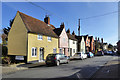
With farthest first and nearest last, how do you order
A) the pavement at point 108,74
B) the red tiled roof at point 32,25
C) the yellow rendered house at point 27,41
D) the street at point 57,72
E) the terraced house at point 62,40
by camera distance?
the terraced house at point 62,40 → the red tiled roof at point 32,25 → the yellow rendered house at point 27,41 → the street at point 57,72 → the pavement at point 108,74

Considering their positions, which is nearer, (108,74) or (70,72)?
(108,74)

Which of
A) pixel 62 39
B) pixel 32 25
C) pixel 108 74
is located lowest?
pixel 108 74

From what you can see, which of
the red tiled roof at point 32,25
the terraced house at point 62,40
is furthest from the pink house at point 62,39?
the red tiled roof at point 32,25

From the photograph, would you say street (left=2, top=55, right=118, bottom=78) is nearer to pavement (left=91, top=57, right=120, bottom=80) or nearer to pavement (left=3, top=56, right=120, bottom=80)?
pavement (left=3, top=56, right=120, bottom=80)

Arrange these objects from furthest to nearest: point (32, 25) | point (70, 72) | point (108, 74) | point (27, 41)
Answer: point (32, 25) < point (27, 41) < point (70, 72) < point (108, 74)

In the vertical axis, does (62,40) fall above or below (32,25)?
below

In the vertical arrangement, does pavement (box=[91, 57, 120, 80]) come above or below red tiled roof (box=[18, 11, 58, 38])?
below

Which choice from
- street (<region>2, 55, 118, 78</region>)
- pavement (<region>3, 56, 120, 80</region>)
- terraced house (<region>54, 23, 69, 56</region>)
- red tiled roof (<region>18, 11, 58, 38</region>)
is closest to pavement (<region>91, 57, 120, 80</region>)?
pavement (<region>3, 56, 120, 80</region>)

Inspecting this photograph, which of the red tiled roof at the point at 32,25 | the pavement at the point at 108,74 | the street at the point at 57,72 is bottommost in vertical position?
the street at the point at 57,72

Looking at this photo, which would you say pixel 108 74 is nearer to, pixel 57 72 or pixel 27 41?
pixel 57 72

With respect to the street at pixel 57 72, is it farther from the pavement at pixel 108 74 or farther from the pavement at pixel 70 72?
the pavement at pixel 108 74

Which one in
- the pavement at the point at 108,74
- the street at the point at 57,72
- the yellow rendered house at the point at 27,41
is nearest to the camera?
the pavement at the point at 108,74

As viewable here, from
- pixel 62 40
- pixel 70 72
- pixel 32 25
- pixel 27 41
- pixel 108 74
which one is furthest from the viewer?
pixel 62 40

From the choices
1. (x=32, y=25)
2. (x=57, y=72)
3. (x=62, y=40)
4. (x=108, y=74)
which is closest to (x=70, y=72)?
(x=57, y=72)
